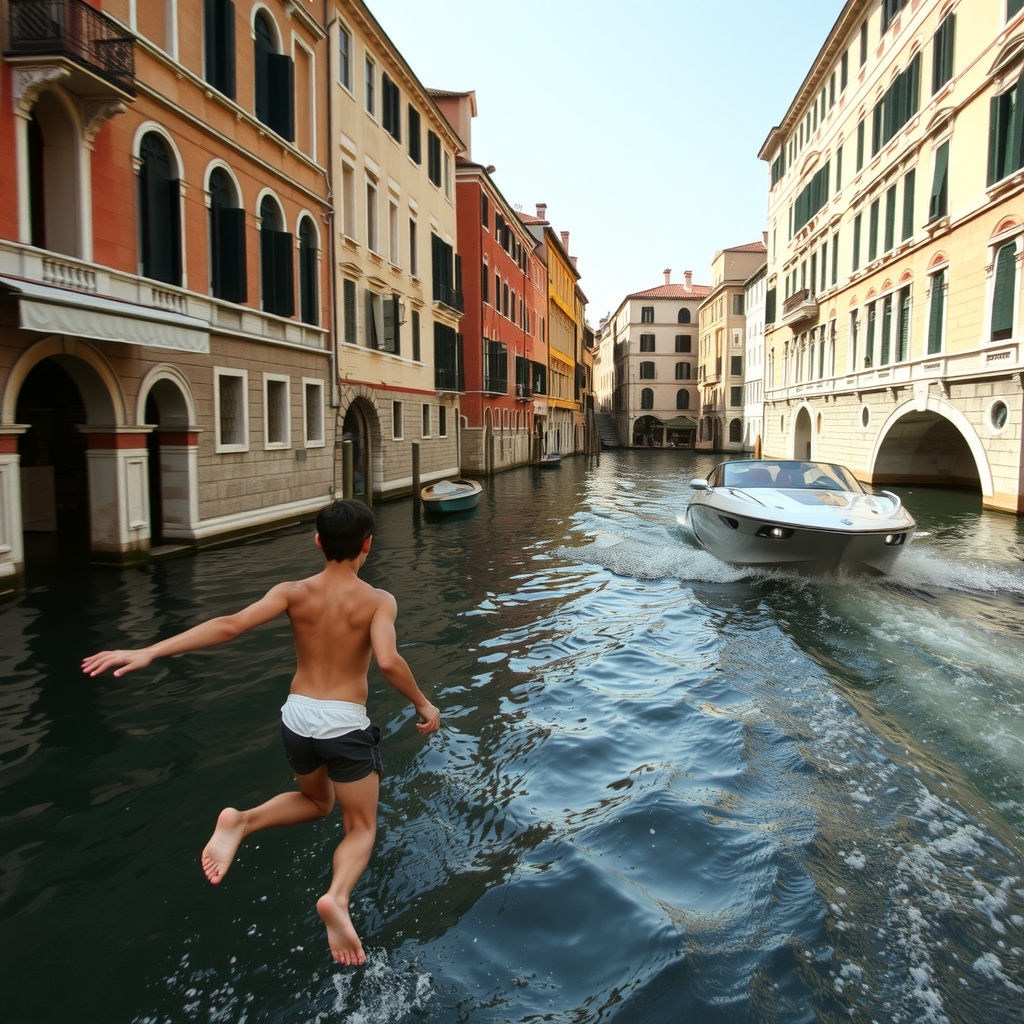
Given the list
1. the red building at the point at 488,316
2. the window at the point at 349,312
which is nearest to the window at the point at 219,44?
the window at the point at 349,312

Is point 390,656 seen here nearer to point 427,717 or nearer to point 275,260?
point 427,717

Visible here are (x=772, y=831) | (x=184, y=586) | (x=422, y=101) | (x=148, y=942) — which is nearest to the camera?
(x=148, y=942)

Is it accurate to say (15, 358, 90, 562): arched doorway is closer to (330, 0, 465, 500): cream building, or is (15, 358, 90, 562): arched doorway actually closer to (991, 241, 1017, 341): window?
(330, 0, 465, 500): cream building

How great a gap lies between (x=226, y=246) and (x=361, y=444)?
26.2ft

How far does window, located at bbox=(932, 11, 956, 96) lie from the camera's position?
63.9ft

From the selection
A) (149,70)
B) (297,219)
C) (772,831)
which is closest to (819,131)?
(297,219)

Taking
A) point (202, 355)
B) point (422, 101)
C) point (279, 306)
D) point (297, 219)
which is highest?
point (422, 101)

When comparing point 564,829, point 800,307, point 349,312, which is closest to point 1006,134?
point 349,312

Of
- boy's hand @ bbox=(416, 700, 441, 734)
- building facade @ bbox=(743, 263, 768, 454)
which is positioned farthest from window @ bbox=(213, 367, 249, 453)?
building facade @ bbox=(743, 263, 768, 454)

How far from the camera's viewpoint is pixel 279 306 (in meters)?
Result: 15.6

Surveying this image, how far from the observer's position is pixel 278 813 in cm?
330

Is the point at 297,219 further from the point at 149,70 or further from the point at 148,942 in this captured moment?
the point at 148,942

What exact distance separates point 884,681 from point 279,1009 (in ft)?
16.1

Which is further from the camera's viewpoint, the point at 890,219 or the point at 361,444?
the point at 890,219
